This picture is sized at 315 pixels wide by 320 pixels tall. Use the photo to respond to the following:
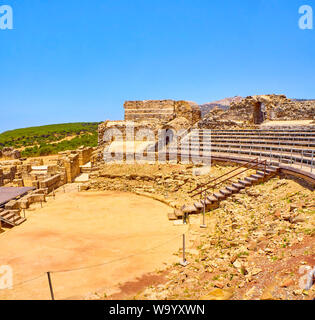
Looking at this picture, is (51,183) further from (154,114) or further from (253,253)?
(253,253)

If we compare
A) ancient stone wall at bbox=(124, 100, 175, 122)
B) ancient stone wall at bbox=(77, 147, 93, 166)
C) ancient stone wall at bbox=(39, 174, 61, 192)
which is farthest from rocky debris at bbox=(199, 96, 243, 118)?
ancient stone wall at bbox=(39, 174, 61, 192)

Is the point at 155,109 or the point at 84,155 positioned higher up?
the point at 155,109

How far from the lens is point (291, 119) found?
21.1 meters

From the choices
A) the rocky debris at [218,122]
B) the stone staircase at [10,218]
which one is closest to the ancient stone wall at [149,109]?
the rocky debris at [218,122]

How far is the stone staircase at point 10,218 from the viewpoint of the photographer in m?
10.9

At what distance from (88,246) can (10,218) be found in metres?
4.85

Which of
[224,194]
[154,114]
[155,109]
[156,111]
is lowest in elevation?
[224,194]

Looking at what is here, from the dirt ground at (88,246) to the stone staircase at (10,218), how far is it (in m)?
0.39

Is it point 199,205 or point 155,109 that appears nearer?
point 199,205

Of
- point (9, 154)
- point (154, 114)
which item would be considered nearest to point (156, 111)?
point (154, 114)

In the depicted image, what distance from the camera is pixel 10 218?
11.2 metres

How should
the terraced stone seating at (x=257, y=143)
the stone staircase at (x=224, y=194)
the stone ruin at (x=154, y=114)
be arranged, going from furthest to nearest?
1. the stone ruin at (x=154, y=114)
2. the terraced stone seating at (x=257, y=143)
3. the stone staircase at (x=224, y=194)

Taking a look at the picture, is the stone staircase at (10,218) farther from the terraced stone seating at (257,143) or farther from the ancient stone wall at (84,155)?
the ancient stone wall at (84,155)
